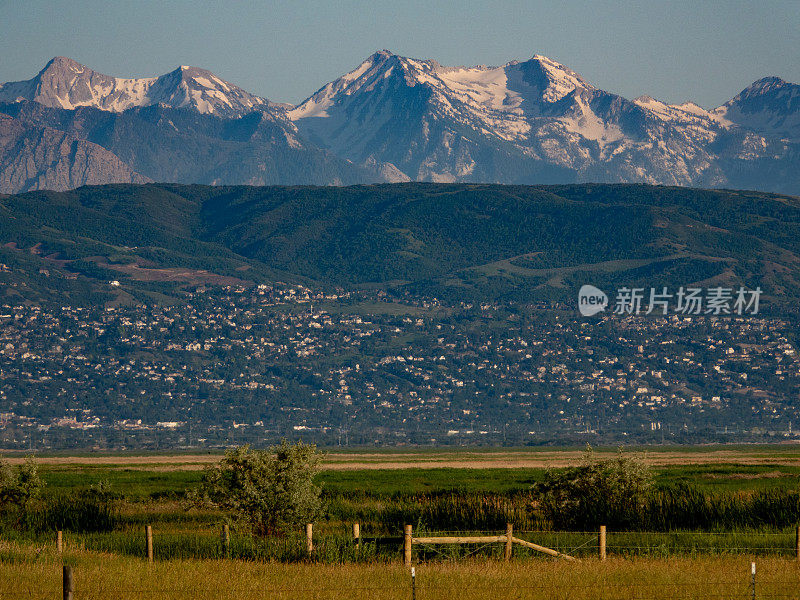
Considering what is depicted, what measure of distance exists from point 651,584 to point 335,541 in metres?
11.6

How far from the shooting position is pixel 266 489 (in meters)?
47.6

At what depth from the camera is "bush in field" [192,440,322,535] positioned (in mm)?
47531

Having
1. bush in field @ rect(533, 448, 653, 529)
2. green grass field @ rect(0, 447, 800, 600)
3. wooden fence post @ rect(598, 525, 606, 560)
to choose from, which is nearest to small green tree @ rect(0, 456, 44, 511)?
green grass field @ rect(0, 447, 800, 600)

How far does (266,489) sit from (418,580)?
18.2 metres

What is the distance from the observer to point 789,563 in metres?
34.8

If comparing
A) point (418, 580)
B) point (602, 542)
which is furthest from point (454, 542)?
point (418, 580)

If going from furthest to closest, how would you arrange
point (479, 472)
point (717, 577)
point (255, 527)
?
1. point (479, 472)
2. point (255, 527)
3. point (717, 577)

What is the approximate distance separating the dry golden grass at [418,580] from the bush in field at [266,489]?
41.4ft

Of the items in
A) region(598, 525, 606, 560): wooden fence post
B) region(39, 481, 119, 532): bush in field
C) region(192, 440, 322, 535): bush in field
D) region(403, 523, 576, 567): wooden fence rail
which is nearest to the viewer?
region(403, 523, 576, 567): wooden fence rail

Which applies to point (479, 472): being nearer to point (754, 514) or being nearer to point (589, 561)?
point (754, 514)

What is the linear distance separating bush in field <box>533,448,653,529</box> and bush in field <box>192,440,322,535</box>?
965 cm

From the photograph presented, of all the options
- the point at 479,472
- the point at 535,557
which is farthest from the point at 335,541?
the point at 479,472

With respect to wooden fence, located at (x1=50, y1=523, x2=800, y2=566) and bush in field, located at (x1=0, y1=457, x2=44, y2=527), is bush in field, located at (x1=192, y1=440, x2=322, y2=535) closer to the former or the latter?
wooden fence, located at (x1=50, y1=523, x2=800, y2=566)

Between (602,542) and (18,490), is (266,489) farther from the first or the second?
(18,490)
